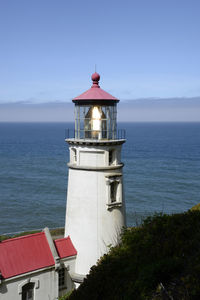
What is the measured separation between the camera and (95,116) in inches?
653

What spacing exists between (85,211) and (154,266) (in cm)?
705

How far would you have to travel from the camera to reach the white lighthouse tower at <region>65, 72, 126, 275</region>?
16375 mm

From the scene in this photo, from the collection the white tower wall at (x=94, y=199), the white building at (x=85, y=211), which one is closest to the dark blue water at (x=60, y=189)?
the white tower wall at (x=94, y=199)

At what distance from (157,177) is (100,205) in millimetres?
46047

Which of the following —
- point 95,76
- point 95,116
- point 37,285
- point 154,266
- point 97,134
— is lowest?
point 37,285

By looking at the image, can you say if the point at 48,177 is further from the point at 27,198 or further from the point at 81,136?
the point at 81,136

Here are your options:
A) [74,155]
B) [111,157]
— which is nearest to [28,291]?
[74,155]

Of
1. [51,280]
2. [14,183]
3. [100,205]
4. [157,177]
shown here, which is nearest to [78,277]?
[51,280]

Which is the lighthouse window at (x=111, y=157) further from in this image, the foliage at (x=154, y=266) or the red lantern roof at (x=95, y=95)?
the foliage at (x=154, y=266)

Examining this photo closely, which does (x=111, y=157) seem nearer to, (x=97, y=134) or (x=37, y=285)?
(x=97, y=134)

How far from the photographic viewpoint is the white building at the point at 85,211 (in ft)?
52.8

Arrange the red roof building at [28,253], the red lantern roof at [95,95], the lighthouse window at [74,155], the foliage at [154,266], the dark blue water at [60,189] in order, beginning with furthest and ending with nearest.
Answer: the dark blue water at [60,189], the lighthouse window at [74,155], the red lantern roof at [95,95], the red roof building at [28,253], the foliage at [154,266]

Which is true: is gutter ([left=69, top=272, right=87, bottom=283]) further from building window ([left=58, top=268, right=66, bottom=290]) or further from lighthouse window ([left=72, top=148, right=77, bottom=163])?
lighthouse window ([left=72, top=148, right=77, bottom=163])

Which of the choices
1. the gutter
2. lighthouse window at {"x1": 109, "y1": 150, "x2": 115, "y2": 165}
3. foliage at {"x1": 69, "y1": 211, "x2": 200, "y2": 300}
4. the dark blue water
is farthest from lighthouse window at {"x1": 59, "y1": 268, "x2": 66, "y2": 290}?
the dark blue water
